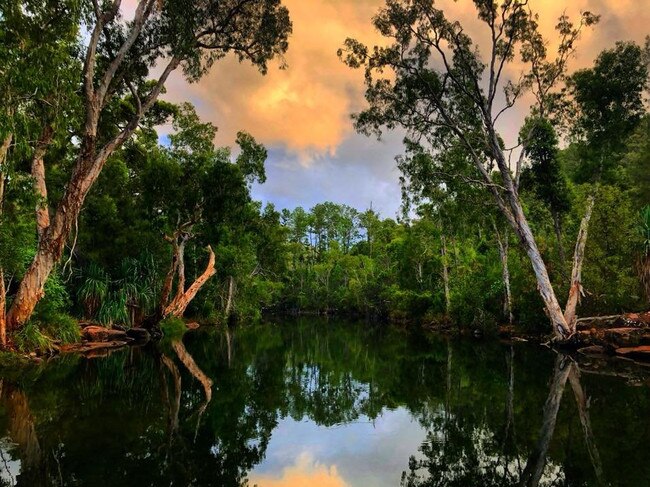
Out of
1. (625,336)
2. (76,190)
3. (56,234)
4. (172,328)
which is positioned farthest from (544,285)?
(172,328)

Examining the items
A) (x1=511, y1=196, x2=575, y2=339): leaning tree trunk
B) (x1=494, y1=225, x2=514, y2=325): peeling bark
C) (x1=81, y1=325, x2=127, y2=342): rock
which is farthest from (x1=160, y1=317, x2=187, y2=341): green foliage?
(x1=494, y1=225, x2=514, y2=325): peeling bark

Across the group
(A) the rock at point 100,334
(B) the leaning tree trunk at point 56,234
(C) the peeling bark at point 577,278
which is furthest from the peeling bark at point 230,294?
(C) the peeling bark at point 577,278

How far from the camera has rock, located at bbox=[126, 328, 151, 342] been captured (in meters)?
22.3

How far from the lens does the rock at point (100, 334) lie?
1934 cm

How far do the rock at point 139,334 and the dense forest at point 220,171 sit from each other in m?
0.57

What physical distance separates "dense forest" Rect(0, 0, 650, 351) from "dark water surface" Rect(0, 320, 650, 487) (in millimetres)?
5364

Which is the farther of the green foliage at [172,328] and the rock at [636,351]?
the green foliage at [172,328]

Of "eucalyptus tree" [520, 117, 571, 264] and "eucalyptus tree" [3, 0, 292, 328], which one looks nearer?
"eucalyptus tree" [3, 0, 292, 328]

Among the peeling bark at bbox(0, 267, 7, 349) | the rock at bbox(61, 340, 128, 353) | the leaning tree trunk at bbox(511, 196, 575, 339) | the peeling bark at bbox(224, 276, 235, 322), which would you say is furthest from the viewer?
the peeling bark at bbox(224, 276, 235, 322)

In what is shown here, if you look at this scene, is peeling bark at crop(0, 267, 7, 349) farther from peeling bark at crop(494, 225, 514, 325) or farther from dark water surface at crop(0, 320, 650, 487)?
peeling bark at crop(494, 225, 514, 325)

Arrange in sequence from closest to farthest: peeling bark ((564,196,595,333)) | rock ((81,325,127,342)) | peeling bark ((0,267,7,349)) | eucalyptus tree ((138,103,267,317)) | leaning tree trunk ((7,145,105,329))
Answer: leaning tree trunk ((7,145,105,329)) → peeling bark ((0,267,7,349)) → peeling bark ((564,196,595,333)) → rock ((81,325,127,342)) → eucalyptus tree ((138,103,267,317))

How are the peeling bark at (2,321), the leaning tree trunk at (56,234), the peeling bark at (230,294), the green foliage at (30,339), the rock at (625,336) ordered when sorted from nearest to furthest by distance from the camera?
the leaning tree trunk at (56,234) → the peeling bark at (2,321) → the green foliage at (30,339) → the rock at (625,336) → the peeling bark at (230,294)

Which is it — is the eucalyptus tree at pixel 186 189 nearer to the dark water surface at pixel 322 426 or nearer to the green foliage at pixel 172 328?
the green foliage at pixel 172 328

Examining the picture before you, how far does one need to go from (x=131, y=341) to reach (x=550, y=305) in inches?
778
